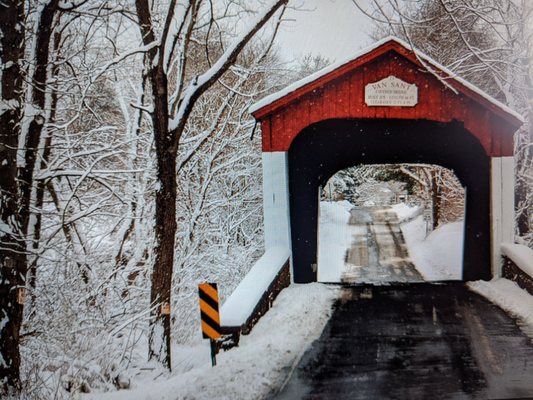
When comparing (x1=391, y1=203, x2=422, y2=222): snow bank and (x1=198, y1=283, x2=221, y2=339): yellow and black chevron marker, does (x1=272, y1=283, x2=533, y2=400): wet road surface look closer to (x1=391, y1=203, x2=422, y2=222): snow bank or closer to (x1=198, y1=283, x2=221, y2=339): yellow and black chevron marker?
(x1=198, y1=283, x2=221, y2=339): yellow and black chevron marker

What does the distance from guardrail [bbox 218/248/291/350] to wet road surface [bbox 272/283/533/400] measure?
2.86ft

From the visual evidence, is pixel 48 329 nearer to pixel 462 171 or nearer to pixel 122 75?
pixel 122 75

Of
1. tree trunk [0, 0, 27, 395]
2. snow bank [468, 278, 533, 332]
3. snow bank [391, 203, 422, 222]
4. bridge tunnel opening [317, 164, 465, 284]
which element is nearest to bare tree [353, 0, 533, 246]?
bridge tunnel opening [317, 164, 465, 284]

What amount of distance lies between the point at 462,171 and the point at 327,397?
8.00 metres

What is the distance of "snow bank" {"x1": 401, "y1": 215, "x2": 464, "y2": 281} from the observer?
15289 millimetres

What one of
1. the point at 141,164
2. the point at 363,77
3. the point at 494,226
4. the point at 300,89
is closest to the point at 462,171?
the point at 494,226

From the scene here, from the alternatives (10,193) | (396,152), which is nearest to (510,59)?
(396,152)

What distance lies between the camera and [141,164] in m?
11.1

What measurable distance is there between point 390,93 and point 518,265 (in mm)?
3978

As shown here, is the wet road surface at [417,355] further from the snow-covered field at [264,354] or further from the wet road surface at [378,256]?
the wet road surface at [378,256]

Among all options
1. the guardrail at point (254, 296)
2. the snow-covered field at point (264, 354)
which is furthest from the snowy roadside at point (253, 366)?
the guardrail at point (254, 296)

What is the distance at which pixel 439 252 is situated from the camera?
17.7 metres

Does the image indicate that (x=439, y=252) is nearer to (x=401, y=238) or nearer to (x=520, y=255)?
(x=401, y=238)

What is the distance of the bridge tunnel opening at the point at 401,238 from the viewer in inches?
614
